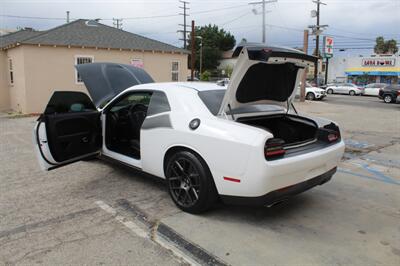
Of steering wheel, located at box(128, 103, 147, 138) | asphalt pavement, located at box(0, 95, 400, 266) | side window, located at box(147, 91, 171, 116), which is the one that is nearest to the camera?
asphalt pavement, located at box(0, 95, 400, 266)

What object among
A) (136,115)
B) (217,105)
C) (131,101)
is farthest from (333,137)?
(131,101)

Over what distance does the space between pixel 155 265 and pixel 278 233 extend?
1363mm

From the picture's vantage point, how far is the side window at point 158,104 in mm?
4438

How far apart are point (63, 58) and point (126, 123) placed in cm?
1120

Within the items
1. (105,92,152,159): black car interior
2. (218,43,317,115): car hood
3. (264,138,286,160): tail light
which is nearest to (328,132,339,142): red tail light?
(218,43,317,115): car hood

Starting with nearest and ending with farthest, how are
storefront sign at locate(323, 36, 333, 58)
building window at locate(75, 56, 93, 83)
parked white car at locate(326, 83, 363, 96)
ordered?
1. building window at locate(75, 56, 93, 83)
2. parked white car at locate(326, 83, 363, 96)
3. storefront sign at locate(323, 36, 333, 58)

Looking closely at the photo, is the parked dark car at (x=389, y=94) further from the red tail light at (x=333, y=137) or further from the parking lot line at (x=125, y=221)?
the parking lot line at (x=125, y=221)

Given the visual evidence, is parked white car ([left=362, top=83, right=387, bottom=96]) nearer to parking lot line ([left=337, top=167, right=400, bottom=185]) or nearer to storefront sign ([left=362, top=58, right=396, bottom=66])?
storefront sign ([left=362, top=58, right=396, bottom=66])

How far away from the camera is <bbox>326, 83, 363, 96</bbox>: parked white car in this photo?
35094mm

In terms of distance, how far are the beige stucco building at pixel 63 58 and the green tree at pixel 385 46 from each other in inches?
2398

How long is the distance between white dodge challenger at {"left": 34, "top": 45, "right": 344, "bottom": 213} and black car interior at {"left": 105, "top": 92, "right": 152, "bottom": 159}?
0.05 ft

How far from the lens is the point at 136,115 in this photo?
5.62 metres

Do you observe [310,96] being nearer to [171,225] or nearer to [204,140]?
[204,140]

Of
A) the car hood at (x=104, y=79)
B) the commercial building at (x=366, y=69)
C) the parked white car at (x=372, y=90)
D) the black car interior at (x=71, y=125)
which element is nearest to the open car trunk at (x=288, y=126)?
the black car interior at (x=71, y=125)
